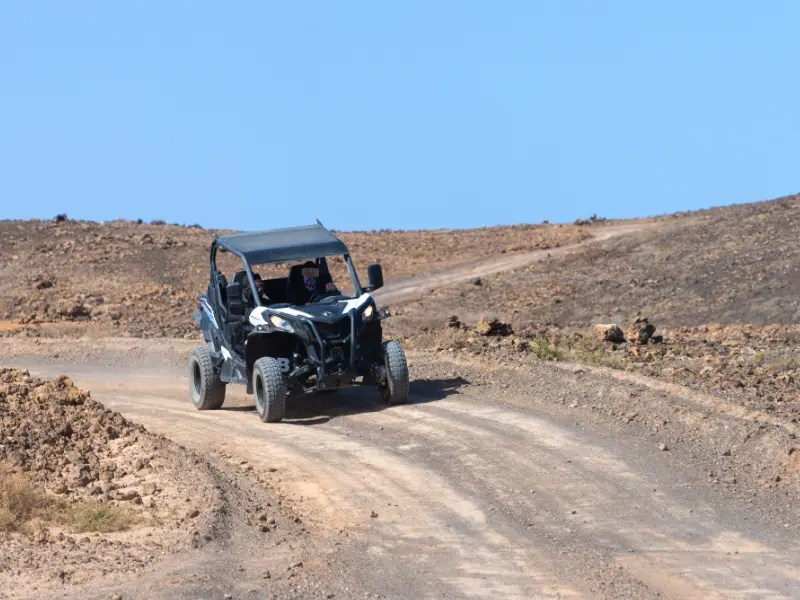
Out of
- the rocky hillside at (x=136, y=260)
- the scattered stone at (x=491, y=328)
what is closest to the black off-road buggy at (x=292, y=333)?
the scattered stone at (x=491, y=328)

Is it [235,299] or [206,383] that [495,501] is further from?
[206,383]

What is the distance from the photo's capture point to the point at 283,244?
675 inches

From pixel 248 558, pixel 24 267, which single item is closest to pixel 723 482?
pixel 248 558

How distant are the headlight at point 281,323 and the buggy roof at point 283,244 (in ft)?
2.48

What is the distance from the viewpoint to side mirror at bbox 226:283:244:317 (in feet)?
54.4

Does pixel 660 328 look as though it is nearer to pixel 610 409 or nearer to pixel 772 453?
pixel 610 409

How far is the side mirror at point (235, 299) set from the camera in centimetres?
1659

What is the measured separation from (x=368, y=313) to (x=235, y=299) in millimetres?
1781

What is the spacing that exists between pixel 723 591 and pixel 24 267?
125 feet

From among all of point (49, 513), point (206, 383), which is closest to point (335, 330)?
point (206, 383)

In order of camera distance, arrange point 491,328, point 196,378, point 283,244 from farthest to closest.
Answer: point 491,328 → point 196,378 → point 283,244

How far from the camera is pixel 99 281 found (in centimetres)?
4178

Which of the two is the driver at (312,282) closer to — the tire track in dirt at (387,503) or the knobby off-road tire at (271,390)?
the knobby off-road tire at (271,390)

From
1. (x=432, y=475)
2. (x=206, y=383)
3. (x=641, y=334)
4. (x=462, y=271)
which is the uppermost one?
(x=462, y=271)
